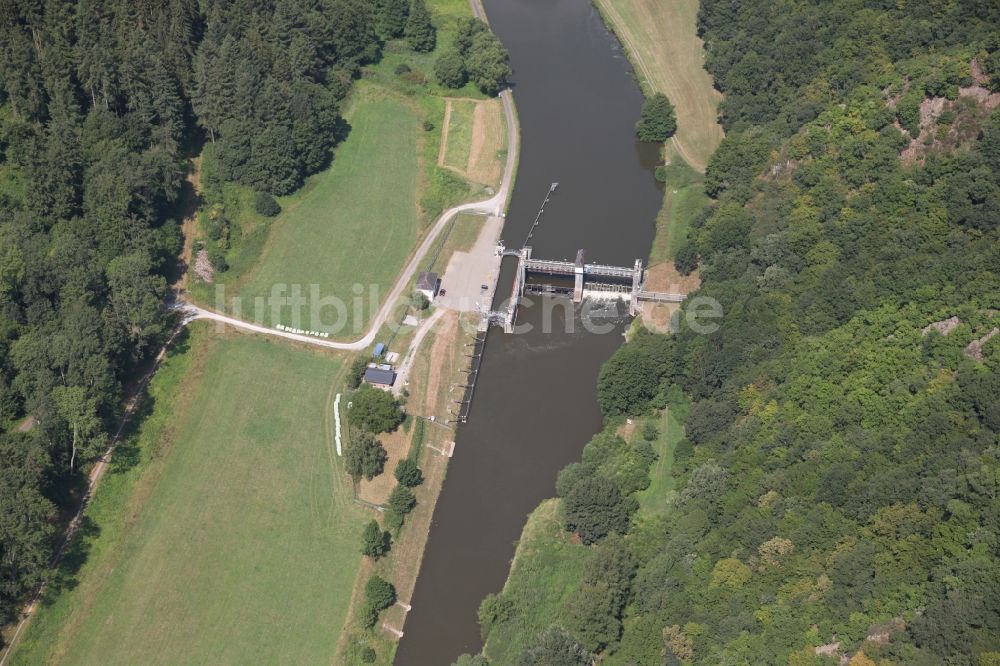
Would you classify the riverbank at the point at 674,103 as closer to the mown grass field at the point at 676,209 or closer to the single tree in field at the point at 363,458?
the mown grass field at the point at 676,209

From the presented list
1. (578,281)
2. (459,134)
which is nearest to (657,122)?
(459,134)

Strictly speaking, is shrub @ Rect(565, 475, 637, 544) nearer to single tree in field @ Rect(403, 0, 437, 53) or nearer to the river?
the river

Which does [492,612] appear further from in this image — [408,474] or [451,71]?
[451,71]

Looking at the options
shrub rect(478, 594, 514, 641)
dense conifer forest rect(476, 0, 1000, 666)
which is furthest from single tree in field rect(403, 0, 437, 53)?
shrub rect(478, 594, 514, 641)

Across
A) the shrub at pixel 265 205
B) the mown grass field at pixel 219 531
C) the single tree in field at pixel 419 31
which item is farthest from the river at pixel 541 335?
the shrub at pixel 265 205

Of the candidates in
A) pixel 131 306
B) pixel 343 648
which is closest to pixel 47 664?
pixel 343 648

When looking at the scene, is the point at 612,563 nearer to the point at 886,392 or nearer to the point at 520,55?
the point at 886,392
